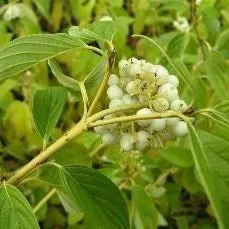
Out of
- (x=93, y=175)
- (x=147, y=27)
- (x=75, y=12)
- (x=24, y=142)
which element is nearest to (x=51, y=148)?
(x=93, y=175)

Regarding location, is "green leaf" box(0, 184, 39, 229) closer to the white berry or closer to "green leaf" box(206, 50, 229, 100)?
the white berry

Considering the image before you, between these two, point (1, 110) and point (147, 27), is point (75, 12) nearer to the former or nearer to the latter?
point (147, 27)

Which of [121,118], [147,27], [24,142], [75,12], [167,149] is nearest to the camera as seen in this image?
[121,118]

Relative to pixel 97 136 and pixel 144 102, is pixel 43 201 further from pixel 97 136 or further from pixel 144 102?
pixel 144 102

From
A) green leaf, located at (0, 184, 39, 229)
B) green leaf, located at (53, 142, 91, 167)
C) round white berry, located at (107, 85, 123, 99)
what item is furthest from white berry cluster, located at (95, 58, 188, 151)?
green leaf, located at (53, 142, 91, 167)

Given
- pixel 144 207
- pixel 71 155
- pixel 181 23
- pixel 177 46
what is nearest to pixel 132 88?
pixel 71 155

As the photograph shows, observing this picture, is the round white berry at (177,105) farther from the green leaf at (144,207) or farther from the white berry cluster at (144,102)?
the green leaf at (144,207)
